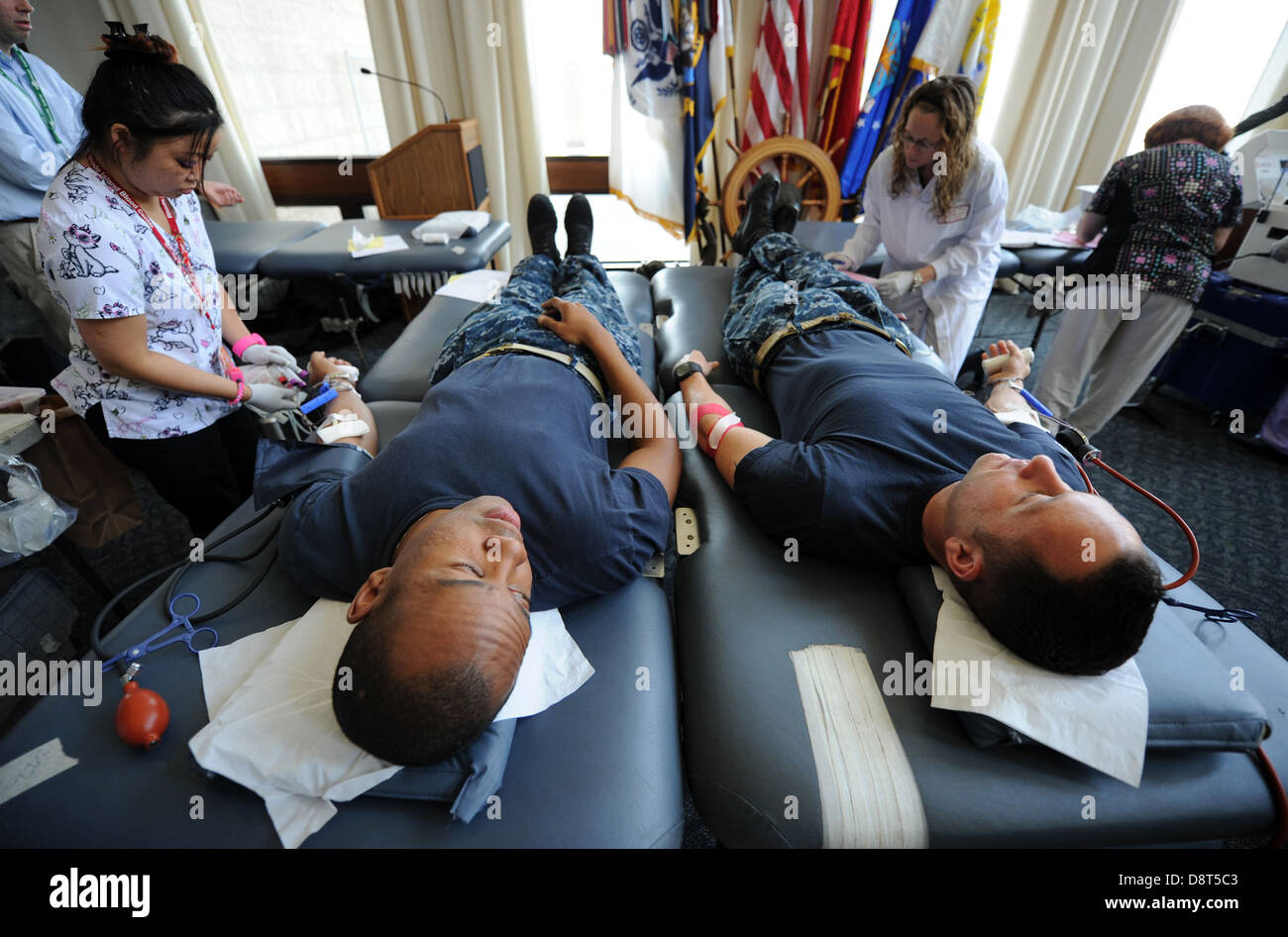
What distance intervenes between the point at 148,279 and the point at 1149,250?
320cm

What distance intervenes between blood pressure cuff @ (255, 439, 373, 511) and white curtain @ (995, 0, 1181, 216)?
4.20 m

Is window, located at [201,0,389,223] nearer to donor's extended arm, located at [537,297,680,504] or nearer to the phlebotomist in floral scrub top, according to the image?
the phlebotomist in floral scrub top

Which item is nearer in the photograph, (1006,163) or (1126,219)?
(1126,219)

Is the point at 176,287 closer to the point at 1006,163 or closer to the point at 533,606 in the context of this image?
the point at 533,606

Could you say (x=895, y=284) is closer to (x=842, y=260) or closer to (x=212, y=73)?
(x=842, y=260)

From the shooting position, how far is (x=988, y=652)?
0.87 metres

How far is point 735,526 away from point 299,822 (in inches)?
34.5

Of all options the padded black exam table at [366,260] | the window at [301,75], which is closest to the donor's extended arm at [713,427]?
the padded black exam table at [366,260]

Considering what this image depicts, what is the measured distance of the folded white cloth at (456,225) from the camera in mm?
2557

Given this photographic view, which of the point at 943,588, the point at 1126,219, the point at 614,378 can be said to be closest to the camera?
the point at 943,588

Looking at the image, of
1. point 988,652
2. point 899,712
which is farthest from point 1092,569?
point 899,712

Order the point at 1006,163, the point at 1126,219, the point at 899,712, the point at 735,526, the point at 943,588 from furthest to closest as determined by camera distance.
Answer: the point at 1006,163 → the point at 1126,219 → the point at 735,526 → the point at 943,588 → the point at 899,712

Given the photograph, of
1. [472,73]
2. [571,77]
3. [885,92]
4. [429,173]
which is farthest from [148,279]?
[885,92]

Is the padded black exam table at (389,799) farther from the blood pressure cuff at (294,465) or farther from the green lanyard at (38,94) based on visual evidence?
the green lanyard at (38,94)
